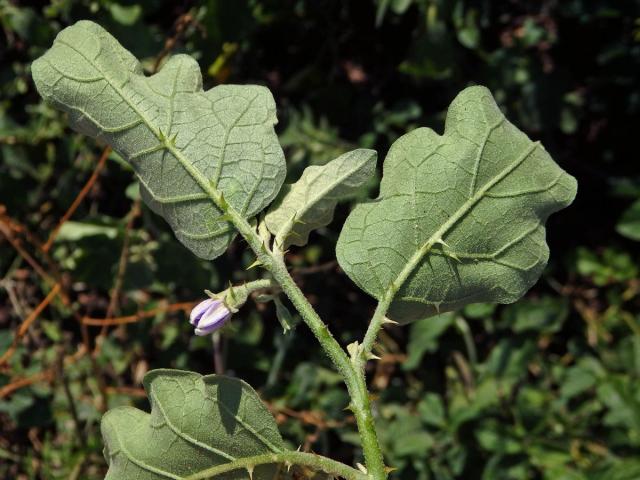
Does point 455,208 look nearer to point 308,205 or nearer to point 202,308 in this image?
point 308,205

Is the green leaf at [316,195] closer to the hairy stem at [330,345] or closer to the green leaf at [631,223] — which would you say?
the hairy stem at [330,345]

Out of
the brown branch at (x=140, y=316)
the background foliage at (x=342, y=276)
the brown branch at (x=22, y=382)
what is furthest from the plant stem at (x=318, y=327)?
the brown branch at (x=22, y=382)

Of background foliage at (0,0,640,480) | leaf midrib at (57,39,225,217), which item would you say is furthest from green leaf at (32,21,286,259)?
background foliage at (0,0,640,480)

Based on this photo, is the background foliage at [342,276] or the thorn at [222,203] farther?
the background foliage at [342,276]

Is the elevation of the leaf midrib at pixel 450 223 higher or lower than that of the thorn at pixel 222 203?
lower

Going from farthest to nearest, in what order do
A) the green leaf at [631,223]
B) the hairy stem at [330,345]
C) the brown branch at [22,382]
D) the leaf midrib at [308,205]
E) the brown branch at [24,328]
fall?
the green leaf at [631,223]
the brown branch at [22,382]
the brown branch at [24,328]
the leaf midrib at [308,205]
the hairy stem at [330,345]

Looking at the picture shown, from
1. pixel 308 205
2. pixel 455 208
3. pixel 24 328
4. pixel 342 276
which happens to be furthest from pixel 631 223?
pixel 24 328

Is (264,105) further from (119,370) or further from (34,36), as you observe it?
(119,370)
